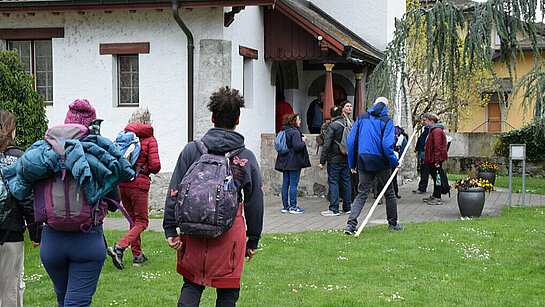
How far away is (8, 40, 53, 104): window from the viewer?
1390 centimetres

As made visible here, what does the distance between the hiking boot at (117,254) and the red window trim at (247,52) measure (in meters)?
7.69

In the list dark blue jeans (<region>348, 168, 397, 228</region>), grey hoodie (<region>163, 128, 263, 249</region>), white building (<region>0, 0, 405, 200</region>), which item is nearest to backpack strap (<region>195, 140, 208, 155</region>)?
grey hoodie (<region>163, 128, 263, 249</region>)

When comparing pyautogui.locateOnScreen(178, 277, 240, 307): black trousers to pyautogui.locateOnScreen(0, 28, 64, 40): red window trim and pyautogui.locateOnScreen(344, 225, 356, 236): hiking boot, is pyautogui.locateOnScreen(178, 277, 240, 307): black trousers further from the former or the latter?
pyautogui.locateOnScreen(0, 28, 64, 40): red window trim

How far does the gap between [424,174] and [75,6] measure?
29.2ft

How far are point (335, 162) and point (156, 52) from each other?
15.7 feet

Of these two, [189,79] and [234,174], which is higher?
[189,79]

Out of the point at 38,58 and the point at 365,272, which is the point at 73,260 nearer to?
the point at 365,272

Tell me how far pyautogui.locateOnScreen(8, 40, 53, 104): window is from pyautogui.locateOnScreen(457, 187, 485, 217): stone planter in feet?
30.6

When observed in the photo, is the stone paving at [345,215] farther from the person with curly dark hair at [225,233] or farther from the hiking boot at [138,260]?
the person with curly dark hair at [225,233]

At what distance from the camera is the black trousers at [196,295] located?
3.86 meters

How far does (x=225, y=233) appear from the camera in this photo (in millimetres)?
3811

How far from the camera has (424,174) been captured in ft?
48.4

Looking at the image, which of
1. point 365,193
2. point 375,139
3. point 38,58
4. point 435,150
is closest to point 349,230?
point 365,193

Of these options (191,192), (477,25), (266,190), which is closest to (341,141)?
(477,25)
